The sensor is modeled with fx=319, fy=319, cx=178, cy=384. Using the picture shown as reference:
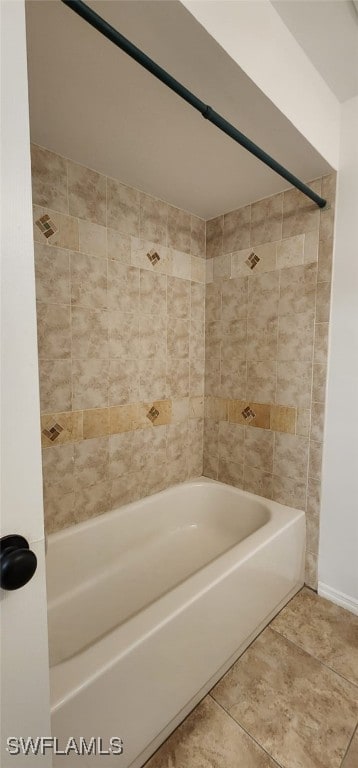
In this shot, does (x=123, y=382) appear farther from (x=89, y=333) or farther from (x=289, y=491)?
(x=289, y=491)

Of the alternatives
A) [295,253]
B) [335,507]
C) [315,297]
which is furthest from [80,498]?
[295,253]

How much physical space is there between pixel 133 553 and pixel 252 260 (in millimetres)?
1904

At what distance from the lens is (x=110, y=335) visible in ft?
5.70

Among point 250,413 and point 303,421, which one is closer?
point 303,421

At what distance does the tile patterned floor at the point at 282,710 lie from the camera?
3.44 ft

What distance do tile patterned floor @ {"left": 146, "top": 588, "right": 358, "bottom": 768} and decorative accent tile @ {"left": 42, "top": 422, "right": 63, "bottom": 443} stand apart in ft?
4.00

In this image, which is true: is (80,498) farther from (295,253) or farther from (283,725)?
(295,253)

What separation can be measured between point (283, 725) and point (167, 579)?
728 mm

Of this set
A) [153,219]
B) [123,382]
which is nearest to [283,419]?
[123,382]

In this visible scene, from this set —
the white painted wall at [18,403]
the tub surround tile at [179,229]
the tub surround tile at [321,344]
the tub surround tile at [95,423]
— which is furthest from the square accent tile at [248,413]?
the white painted wall at [18,403]

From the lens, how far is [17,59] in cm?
49

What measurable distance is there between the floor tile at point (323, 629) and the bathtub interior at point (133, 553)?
433 mm

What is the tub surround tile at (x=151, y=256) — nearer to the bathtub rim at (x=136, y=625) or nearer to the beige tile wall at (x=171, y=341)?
the beige tile wall at (x=171, y=341)

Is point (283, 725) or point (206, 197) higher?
point (206, 197)
